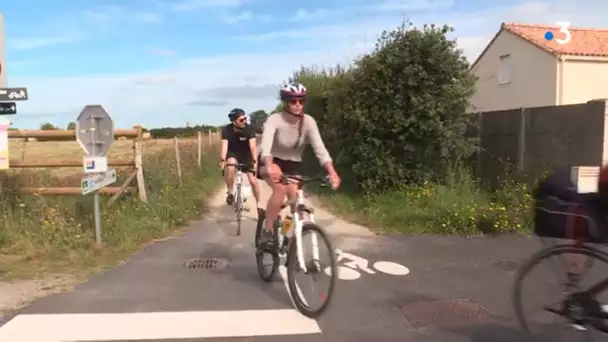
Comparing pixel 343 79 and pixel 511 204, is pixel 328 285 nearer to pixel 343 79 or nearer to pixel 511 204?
pixel 511 204

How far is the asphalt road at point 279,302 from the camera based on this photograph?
4.52m

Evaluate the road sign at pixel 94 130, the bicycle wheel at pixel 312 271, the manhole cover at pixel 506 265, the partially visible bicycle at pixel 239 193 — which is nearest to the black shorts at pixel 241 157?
the partially visible bicycle at pixel 239 193

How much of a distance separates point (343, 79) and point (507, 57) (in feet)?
63.0

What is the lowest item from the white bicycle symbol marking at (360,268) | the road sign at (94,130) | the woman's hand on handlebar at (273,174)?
the white bicycle symbol marking at (360,268)

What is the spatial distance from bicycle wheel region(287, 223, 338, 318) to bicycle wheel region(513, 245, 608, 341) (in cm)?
143

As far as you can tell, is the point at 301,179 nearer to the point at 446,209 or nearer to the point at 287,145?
the point at 287,145

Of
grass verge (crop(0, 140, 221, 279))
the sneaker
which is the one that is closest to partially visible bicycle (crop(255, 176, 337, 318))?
the sneaker

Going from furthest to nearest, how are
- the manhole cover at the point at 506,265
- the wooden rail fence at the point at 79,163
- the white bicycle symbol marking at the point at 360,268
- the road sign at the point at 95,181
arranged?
the wooden rail fence at the point at 79,163
the road sign at the point at 95,181
the manhole cover at the point at 506,265
the white bicycle symbol marking at the point at 360,268

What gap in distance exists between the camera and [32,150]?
31.3 ft

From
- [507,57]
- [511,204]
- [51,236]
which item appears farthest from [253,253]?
[507,57]

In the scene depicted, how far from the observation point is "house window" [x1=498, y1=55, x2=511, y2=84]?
28.3m

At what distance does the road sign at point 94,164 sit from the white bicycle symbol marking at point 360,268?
3.15 meters

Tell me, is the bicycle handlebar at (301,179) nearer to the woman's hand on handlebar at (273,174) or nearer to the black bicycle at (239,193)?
the woman's hand on handlebar at (273,174)

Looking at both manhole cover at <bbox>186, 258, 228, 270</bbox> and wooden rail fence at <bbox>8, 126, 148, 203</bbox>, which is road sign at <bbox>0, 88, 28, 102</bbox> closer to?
wooden rail fence at <bbox>8, 126, 148, 203</bbox>
